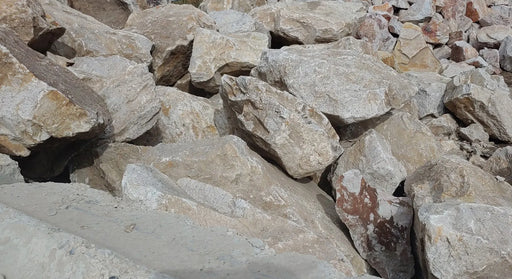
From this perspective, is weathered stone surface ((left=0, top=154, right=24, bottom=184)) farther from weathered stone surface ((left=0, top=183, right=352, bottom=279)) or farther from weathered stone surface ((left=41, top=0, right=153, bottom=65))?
weathered stone surface ((left=41, top=0, right=153, bottom=65))

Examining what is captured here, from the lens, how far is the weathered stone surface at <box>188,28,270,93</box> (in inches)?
175

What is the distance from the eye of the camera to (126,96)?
3.43m

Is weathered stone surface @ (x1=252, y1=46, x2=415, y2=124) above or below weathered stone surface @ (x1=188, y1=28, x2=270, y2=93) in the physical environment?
above

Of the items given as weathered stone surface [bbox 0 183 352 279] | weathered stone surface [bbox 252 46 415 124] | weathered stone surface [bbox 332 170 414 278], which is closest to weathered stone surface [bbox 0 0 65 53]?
weathered stone surface [bbox 0 183 352 279]

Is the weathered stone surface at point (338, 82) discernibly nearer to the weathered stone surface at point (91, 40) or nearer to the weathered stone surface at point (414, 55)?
the weathered stone surface at point (91, 40)

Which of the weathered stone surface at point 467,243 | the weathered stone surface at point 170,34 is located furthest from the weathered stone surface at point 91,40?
the weathered stone surface at point 467,243

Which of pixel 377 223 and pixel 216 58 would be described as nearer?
pixel 377 223

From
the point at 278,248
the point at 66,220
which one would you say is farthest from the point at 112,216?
the point at 278,248

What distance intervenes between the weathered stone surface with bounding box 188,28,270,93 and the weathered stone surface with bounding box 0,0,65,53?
1.34 meters

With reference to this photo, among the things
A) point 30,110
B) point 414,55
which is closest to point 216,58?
point 30,110

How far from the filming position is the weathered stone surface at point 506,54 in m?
7.07

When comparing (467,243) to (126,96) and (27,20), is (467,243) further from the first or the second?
(27,20)

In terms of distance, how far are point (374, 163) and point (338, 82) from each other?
2.39 feet

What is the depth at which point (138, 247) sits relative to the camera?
6.44 feet
